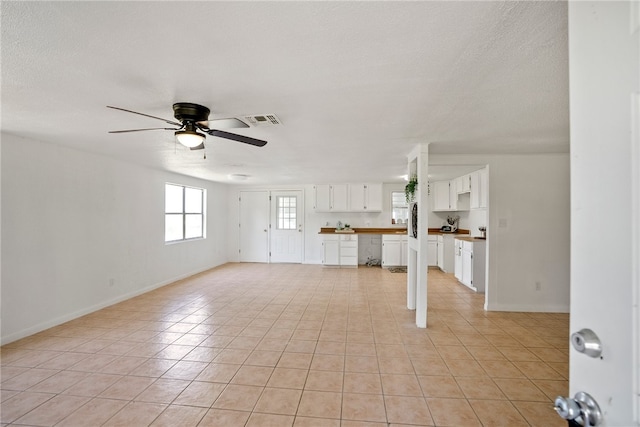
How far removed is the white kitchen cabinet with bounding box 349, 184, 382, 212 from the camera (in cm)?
743

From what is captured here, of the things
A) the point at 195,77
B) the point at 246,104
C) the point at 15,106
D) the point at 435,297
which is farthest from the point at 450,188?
the point at 15,106

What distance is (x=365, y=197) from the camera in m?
7.48

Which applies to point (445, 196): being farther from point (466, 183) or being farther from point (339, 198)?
point (339, 198)

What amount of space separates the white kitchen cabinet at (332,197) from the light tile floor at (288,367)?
354cm

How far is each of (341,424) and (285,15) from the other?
237cm

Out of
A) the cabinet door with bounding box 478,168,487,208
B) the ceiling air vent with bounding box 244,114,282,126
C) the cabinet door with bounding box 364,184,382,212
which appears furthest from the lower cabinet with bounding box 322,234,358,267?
the ceiling air vent with bounding box 244,114,282,126

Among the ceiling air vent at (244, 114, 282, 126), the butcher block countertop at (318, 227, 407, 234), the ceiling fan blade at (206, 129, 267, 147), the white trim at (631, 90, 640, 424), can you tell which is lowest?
the butcher block countertop at (318, 227, 407, 234)

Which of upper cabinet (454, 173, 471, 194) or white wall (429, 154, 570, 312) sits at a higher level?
upper cabinet (454, 173, 471, 194)

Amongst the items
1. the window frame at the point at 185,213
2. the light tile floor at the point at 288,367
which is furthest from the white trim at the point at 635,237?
the window frame at the point at 185,213

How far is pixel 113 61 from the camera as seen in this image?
64.9 inches

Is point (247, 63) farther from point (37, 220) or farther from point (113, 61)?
point (37, 220)

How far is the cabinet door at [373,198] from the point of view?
7.42 metres

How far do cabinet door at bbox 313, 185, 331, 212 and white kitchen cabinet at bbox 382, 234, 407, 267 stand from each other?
1.67 meters

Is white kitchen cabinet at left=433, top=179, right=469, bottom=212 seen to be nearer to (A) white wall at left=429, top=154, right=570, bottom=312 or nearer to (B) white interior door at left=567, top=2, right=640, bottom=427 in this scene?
(A) white wall at left=429, top=154, right=570, bottom=312
